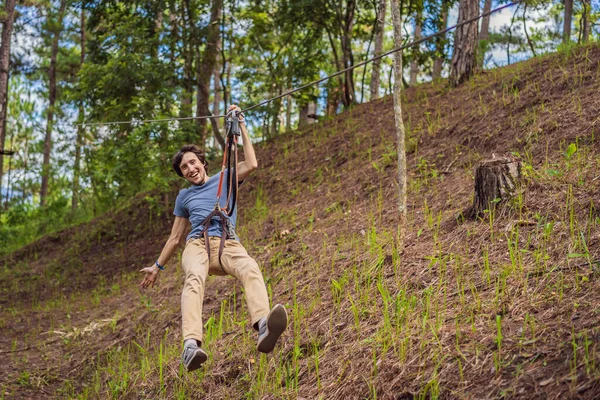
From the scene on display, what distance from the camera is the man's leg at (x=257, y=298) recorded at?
4477 mm

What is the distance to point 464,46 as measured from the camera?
473 inches

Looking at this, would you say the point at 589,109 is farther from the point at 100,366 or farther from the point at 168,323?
the point at 100,366

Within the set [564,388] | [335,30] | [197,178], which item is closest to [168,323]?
[197,178]

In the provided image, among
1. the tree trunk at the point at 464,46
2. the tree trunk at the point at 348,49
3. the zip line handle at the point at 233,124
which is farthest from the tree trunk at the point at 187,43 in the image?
the zip line handle at the point at 233,124

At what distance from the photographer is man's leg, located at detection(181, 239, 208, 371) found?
4.57 meters

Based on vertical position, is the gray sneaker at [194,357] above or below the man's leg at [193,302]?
below

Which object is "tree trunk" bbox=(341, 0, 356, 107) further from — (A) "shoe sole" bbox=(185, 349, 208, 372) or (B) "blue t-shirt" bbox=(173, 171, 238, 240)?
(A) "shoe sole" bbox=(185, 349, 208, 372)

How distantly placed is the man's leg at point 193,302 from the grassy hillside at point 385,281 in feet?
2.77

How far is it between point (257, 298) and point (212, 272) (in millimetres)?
657

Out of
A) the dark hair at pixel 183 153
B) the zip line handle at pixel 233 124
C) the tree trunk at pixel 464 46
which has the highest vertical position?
the tree trunk at pixel 464 46

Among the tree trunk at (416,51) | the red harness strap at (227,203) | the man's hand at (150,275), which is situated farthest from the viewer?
the tree trunk at (416,51)

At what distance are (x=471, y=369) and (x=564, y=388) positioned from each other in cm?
65

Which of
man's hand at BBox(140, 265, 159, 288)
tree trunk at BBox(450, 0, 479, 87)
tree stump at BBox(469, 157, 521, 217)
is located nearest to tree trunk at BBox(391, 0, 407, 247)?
tree stump at BBox(469, 157, 521, 217)

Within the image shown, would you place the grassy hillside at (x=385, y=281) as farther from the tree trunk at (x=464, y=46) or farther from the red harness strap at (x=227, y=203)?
the red harness strap at (x=227, y=203)
